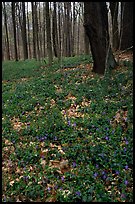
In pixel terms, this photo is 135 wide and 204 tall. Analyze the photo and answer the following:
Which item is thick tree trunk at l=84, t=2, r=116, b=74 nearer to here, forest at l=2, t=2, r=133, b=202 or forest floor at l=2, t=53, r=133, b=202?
forest at l=2, t=2, r=133, b=202

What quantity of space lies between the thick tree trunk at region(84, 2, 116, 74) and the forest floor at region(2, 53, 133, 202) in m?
0.72

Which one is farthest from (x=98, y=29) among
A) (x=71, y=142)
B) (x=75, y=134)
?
(x=71, y=142)

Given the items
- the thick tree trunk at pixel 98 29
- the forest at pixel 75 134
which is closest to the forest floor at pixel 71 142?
the forest at pixel 75 134

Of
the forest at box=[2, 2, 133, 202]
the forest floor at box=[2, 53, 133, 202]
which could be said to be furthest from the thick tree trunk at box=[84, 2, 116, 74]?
the forest floor at box=[2, 53, 133, 202]

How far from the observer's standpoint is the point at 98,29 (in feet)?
29.0

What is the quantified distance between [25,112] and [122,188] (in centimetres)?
408

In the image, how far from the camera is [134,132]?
548 centimetres

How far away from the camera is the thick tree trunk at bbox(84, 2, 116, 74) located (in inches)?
346

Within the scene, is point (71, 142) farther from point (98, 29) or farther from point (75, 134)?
point (98, 29)

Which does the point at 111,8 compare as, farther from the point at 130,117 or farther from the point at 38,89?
the point at 130,117

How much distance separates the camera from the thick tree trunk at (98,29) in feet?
28.8

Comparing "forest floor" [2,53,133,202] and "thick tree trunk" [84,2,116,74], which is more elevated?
"thick tree trunk" [84,2,116,74]

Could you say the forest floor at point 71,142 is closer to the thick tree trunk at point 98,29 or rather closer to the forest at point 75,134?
the forest at point 75,134

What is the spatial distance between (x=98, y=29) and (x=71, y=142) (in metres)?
4.90
